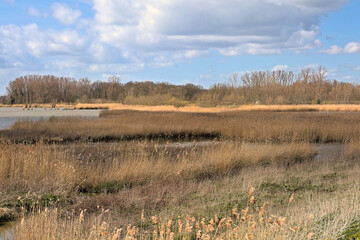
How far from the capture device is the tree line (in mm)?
60922

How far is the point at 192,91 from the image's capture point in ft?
296

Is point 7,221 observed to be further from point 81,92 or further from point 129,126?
point 81,92

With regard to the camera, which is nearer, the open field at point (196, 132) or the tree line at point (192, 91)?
the open field at point (196, 132)

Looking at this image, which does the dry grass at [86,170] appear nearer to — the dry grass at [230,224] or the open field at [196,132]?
the dry grass at [230,224]

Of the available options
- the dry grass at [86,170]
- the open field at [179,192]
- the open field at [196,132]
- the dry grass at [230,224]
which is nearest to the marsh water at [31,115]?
Result: the open field at [196,132]

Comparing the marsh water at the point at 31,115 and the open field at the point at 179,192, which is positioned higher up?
the marsh water at the point at 31,115

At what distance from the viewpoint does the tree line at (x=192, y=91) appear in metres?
60.9

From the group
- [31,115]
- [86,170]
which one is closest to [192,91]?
[31,115]

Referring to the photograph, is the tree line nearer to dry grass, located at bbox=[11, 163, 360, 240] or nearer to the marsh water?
the marsh water

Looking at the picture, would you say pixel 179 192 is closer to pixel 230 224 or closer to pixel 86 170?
pixel 86 170

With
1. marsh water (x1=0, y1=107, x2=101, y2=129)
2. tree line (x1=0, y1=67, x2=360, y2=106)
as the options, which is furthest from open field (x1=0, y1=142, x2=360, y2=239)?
tree line (x1=0, y1=67, x2=360, y2=106)

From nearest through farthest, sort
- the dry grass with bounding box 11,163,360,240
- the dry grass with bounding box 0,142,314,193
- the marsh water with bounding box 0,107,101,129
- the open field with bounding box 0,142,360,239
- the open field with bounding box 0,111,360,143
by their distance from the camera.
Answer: the dry grass with bounding box 11,163,360,240 < the open field with bounding box 0,142,360,239 < the dry grass with bounding box 0,142,314,193 < the open field with bounding box 0,111,360,143 < the marsh water with bounding box 0,107,101,129

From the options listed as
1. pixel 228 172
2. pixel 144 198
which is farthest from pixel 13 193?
pixel 228 172

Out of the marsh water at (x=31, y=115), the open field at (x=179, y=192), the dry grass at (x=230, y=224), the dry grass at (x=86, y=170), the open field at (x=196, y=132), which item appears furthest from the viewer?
the marsh water at (x=31, y=115)
